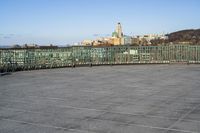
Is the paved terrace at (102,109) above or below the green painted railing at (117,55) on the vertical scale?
below

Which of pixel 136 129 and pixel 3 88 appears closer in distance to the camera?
pixel 136 129

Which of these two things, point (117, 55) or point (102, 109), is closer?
point (102, 109)

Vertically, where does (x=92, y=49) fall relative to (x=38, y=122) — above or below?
above

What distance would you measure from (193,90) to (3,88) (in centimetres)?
546

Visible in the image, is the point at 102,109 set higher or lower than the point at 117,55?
lower

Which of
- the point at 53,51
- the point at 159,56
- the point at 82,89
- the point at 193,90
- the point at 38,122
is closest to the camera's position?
the point at 38,122

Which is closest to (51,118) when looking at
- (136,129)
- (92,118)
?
(92,118)

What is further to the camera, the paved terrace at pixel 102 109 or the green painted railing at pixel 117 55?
the green painted railing at pixel 117 55

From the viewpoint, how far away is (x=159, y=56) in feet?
62.8

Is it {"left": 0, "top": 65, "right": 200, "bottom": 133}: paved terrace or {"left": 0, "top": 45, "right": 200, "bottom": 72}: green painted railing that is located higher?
{"left": 0, "top": 45, "right": 200, "bottom": 72}: green painted railing

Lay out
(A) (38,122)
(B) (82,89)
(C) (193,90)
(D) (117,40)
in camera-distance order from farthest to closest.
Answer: (D) (117,40)
(B) (82,89)
(C) (193,90)
(A) (38,122)

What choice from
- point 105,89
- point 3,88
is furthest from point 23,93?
point 105,89

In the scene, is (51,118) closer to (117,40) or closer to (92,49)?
(92,49)

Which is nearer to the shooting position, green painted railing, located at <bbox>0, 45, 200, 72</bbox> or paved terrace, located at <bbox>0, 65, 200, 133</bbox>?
paved terrace, located at <bbox>0, 65, 200, 133</bbox>
